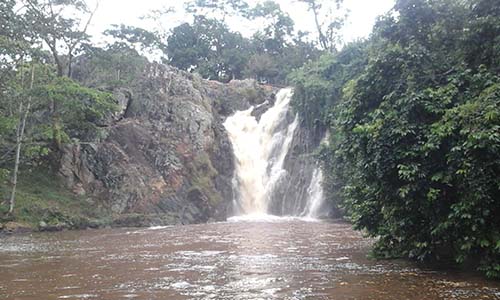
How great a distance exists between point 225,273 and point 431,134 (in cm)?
475

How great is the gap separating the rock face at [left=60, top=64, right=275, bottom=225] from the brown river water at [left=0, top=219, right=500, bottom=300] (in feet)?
39.8

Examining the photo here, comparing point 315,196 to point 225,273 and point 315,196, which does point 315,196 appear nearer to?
point 315,196

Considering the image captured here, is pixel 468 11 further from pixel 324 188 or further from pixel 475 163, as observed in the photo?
pixel 324 188

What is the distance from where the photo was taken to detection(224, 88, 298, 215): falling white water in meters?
30.7

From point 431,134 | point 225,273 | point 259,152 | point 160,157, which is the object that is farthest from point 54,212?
point 431,134

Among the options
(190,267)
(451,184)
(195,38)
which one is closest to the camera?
(451,184)

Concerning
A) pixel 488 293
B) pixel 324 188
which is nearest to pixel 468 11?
pixel 488 293

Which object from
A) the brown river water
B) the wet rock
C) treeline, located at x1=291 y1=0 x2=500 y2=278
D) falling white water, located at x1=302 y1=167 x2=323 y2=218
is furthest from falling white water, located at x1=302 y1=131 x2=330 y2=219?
treeline, located at x1=291 y1=0 x2=500 y2=278

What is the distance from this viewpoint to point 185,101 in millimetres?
33312

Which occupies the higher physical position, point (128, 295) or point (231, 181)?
point (231, 181)

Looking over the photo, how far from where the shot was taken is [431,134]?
9.07 m

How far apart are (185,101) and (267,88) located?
10.4 metres

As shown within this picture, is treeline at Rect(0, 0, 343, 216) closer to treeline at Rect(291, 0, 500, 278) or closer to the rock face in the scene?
the rock face

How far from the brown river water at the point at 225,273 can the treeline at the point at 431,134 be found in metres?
0.77
